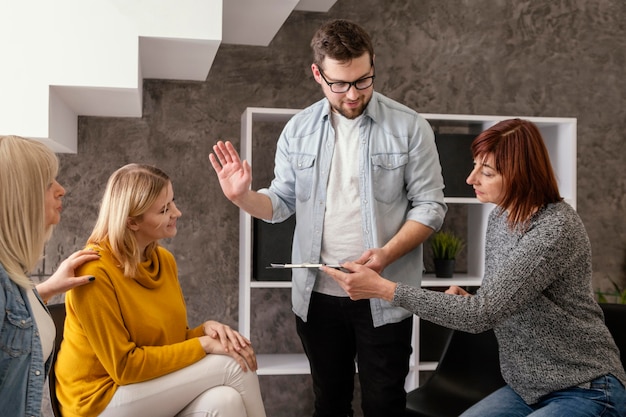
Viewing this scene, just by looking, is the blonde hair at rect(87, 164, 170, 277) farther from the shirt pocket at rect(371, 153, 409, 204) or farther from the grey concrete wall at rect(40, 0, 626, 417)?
the grey concrete wall at rect(40, 0, 626, 417)

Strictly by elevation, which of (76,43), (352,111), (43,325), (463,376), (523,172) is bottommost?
(463,376)

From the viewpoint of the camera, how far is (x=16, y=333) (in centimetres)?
150

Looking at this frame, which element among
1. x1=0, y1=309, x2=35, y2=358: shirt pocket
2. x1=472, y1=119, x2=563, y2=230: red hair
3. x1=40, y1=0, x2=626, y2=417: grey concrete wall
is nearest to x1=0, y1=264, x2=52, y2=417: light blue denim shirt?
x1=0, y1=309, x2=35, y2=358: shirt pocket

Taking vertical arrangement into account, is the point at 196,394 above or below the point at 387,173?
below

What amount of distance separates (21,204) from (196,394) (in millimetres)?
794

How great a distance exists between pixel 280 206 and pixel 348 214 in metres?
0.28

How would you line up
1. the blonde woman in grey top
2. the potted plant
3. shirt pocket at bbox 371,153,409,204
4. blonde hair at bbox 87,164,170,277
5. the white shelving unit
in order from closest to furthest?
the blonde woman in grey top, blonde hair at bbox 87,164,170,277, shirt pocket at bbox 371,153,409,204, the white shelving unit, the potted plant

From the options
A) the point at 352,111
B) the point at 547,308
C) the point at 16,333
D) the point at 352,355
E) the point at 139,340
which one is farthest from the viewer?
the point at 352,355

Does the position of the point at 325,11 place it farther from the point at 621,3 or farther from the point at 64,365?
the point at 64,365

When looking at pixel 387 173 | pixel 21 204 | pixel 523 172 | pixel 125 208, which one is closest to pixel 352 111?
pixel 387 173

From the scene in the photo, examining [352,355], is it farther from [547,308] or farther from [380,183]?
[547,308]

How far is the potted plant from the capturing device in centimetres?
335

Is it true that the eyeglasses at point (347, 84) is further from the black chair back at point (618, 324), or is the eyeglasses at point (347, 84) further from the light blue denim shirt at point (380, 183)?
the black chair back at point (618, 324)

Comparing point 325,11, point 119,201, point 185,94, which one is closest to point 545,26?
point 325,11
